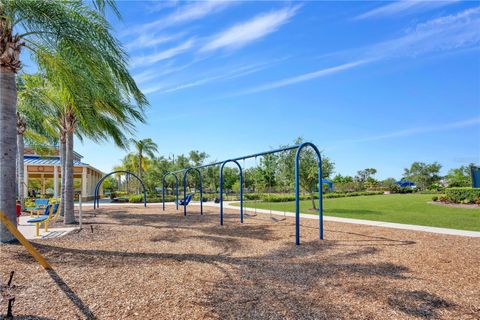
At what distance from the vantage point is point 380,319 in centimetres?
377

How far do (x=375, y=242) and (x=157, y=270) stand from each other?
5.62 m

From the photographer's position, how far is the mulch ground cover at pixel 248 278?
4031 mm

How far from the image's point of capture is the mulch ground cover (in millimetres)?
4031

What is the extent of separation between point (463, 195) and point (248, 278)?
20.8 m

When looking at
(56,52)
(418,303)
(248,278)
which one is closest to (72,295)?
(248,278)

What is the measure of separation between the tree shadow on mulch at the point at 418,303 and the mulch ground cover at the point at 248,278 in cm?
1

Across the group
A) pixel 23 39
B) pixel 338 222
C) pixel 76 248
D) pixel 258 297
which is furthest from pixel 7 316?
pixel 338 222

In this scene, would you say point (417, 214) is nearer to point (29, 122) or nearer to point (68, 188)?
point (68, 188)

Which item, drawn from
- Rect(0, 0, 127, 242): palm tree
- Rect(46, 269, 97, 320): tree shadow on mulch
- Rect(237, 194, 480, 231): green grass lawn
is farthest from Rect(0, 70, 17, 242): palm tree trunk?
Rect(237, 194, 480, 231): green grass lawn

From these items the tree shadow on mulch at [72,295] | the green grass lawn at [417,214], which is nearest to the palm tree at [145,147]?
the green grass lawn at [417,214]

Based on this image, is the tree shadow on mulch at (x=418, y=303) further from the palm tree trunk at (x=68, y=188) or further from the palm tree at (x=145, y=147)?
the palm tree at (x=145, y=147)

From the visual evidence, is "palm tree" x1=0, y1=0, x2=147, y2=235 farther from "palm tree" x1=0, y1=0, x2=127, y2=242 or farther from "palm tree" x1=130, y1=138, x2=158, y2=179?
"palm tree" x1=130, y1=138, x2=158, y2=179

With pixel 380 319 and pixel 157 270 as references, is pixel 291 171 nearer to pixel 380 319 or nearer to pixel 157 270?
pixel 157 270

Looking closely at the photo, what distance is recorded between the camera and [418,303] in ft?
13.9
